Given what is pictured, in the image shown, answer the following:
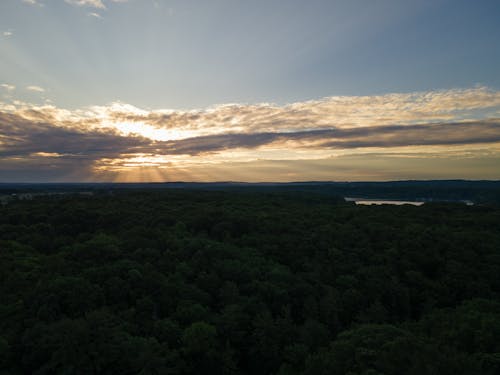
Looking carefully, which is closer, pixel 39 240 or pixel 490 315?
pixel 490 315

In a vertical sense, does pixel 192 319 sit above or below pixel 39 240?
below

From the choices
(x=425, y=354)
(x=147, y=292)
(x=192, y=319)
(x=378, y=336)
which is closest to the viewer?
(x=425, y=354)

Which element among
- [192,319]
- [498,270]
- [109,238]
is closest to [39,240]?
[109,238]

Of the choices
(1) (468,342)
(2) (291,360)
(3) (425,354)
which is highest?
(3) (425,354)

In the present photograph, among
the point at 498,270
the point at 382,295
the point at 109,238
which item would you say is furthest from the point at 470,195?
the point at 109,238

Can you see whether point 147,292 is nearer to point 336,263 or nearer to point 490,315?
point 336,263

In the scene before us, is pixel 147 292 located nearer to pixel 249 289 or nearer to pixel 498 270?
pixel 249 289

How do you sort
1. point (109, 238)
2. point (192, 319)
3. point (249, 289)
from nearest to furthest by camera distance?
point (192, 319)
point (249, 289)
point (109, 238)
